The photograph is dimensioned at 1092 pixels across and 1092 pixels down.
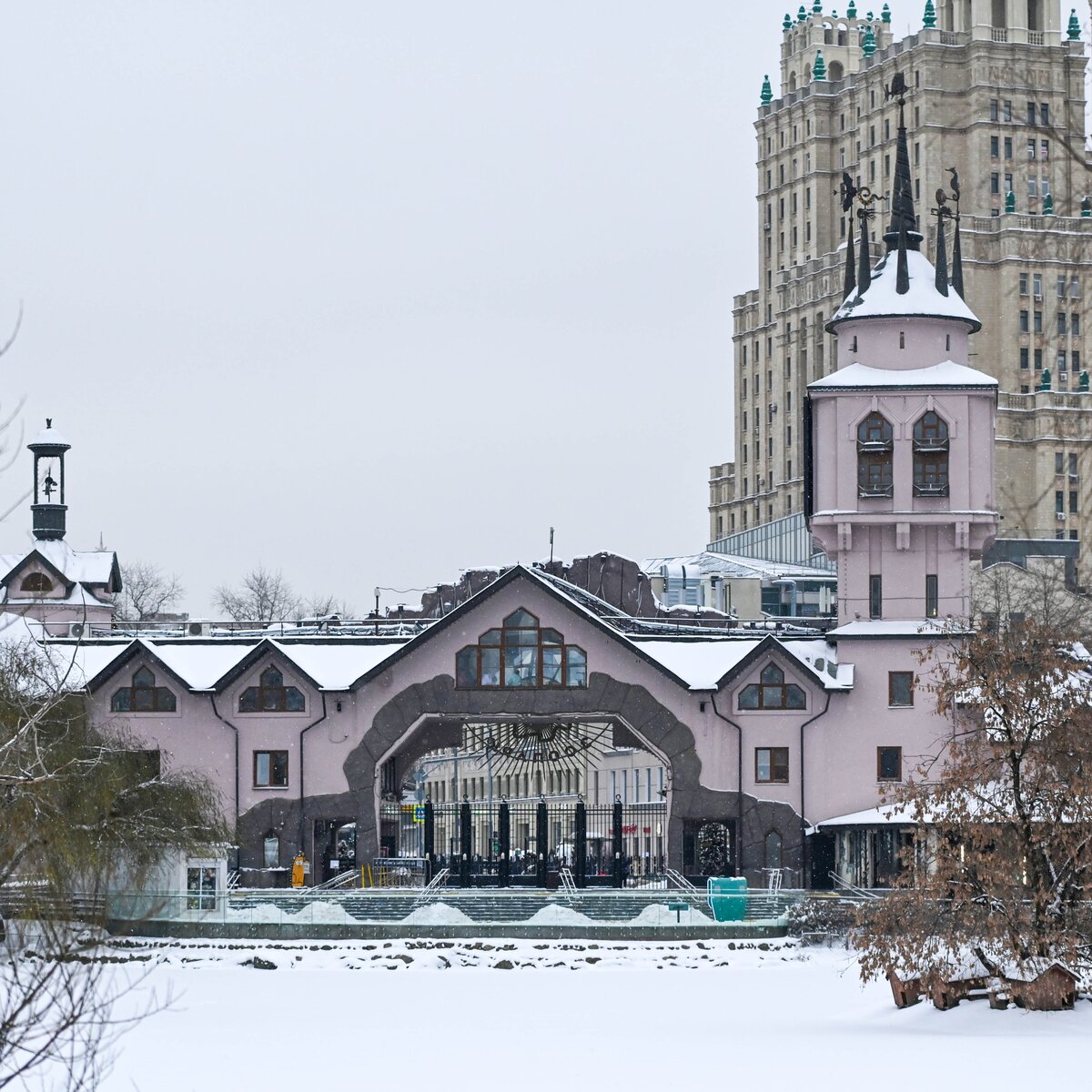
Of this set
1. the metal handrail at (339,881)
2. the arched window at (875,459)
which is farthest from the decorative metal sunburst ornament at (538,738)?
the arched window at (875,459)

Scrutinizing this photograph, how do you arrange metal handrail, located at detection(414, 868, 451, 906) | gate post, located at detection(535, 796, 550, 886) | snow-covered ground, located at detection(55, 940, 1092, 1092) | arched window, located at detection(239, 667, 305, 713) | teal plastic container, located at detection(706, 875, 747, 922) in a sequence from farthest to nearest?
arched window, located at detection(239, 667, 305, 713), gate post, located at detection(535, 796, 550, 886), metal handrail, located at detection(414, 868, 451, 906), teal plastic container, located at detection(706, 875, 747, 922), snow-covered ground, located at detection(55, 940, 1092, 1092)

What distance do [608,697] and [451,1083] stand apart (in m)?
39.9

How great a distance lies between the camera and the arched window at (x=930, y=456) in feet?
246

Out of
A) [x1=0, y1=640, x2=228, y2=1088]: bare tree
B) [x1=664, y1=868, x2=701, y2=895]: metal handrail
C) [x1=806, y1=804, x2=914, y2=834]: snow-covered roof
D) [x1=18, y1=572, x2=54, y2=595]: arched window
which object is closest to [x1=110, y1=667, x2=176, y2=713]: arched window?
[x1=0, y1=640, x2=228, y2=1088]: bare tree

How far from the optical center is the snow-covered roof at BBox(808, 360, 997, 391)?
75.3 metres

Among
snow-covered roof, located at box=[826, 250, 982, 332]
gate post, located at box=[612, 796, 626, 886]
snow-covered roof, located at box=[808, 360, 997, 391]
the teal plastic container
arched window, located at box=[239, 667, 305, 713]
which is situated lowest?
the teal plastic container

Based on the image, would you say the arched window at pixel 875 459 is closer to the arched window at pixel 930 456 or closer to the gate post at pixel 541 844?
the arched window at pixel 930 456

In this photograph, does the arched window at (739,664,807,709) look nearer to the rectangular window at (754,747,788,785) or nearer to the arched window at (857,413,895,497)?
the rectangular window at (754,747,788,785)

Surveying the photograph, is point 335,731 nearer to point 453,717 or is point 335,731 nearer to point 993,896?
point 453,717

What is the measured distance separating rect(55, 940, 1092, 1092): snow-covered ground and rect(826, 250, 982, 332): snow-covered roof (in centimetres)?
2290

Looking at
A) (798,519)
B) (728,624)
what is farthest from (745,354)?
(728,624)

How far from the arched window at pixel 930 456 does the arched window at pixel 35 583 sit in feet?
95.0

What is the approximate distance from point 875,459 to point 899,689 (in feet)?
22.7

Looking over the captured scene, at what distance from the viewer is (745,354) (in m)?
188
